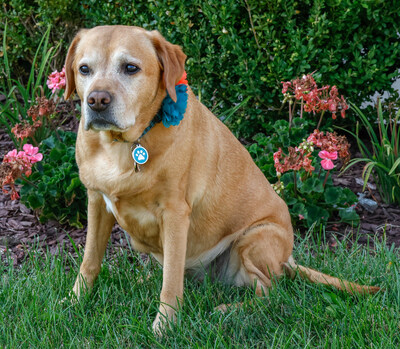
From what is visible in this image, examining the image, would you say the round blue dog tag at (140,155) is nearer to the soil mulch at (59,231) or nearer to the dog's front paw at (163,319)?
the dog's front paw at (163,319)

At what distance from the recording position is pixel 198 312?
10.5ft

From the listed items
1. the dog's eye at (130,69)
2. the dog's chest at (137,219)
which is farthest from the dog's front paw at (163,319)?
the dog's eye at (130,69)

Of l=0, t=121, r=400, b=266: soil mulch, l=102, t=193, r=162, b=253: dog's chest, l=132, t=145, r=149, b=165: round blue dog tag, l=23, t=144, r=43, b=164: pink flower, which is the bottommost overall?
l=0, t=121, r=400, b=266: soil mulch

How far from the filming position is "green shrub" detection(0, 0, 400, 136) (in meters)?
4.57

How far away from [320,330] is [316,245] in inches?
44.8

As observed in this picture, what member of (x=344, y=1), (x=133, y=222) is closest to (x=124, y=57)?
(x=133, y=222)

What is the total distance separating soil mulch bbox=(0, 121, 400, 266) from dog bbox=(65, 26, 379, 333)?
73cm

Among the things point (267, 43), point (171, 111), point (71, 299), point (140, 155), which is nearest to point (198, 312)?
point (71, 299)

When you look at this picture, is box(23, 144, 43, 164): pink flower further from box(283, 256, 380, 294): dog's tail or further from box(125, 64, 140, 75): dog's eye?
box(283, 256, 380, 294): dog's tail

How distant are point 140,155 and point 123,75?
1.30 ft

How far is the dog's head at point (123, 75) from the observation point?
110 inches

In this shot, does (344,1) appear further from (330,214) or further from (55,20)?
(55,20)

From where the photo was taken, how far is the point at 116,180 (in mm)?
3020

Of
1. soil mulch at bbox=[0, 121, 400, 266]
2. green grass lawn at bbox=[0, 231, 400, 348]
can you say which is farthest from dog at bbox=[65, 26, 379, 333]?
soil mulch at bbox=[0, 121, 400, 266]
